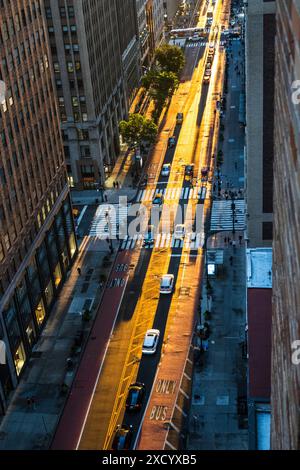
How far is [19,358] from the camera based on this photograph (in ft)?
248

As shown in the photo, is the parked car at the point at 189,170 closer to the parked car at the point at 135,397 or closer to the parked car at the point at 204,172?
the parked car at the point at 204,172

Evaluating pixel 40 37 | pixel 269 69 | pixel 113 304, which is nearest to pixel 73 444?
pixel 113 304

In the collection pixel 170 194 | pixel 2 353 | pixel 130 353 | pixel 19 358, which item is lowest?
pixel 130 353

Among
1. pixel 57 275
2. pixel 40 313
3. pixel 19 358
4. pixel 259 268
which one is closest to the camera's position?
pixel 259 268

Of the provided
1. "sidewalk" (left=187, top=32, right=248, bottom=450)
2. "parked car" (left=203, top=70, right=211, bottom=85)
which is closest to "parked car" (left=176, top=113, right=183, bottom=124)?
"parked car" (left=203, top=70, right=211, bottom=85)

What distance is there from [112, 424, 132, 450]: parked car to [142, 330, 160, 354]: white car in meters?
13.7

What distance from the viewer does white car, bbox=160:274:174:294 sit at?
89.1 metres

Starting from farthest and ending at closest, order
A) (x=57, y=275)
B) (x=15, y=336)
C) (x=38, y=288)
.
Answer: (x=57, y=275)
(x=38, y=288)
(x=15, y=336)

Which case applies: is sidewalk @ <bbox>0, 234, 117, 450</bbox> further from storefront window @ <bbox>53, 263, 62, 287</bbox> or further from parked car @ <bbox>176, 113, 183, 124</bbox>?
parked car @ <bbox>176, 113, 183, 124</bbox>

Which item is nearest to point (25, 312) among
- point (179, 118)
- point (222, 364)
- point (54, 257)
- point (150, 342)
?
point (54, 257)

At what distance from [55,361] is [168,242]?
104 feet

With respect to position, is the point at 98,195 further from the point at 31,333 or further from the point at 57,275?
the point at 31,333

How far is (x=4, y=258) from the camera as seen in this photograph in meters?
70.4

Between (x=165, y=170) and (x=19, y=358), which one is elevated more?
(x=165, y=170)
